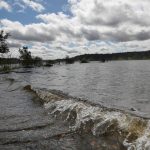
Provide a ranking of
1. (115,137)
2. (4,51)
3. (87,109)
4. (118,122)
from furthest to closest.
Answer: (4,51) < (87,109) < (118,122) < (115,137)

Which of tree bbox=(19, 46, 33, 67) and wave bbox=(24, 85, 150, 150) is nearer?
wave bbox=(24, 85, 150, 150)

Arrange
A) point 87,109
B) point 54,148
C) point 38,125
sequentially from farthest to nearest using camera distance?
1. point 87,109
2. point 38,125
3. point 54,148

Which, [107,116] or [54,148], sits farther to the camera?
[107,116]

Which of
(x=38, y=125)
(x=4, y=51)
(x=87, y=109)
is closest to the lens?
(x=38, y=125)

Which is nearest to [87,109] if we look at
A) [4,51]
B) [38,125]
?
Result: [38,125]

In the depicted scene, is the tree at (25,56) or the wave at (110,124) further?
the tree at (25,56)

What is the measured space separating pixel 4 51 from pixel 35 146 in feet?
315

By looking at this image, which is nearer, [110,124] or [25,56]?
[110,124]

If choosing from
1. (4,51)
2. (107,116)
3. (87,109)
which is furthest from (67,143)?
(4,51)

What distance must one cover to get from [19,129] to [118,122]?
402 centimetres

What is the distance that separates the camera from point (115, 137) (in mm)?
10047

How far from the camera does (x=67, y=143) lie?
374 inches

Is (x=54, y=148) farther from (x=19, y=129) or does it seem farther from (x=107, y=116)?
(x=107, y=116)

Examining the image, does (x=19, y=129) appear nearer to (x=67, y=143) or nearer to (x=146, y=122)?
(x=67, y=143)
